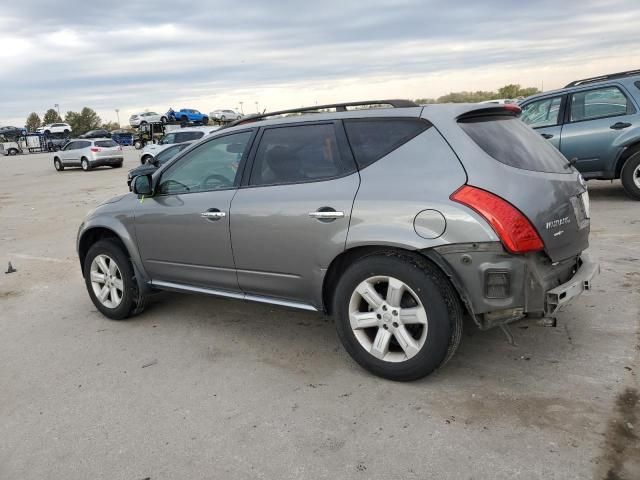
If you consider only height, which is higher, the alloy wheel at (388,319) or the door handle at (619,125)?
the door handle at (619,125)

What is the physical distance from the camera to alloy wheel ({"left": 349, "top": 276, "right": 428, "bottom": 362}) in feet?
10.8

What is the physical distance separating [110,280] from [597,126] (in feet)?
24.4

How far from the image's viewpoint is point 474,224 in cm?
→ 304

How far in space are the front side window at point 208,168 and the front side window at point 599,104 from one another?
663cm

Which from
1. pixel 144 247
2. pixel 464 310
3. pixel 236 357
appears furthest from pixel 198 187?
pixel 464 310

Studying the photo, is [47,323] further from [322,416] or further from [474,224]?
[474,224]

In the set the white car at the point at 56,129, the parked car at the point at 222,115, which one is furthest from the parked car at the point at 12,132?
the parked car at the point at 222,115

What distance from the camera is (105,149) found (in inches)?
1017

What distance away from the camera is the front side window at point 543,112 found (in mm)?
9000

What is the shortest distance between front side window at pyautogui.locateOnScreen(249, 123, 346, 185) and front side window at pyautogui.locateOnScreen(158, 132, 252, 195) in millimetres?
227

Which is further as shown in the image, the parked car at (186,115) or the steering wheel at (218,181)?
the parked car at (186,115)

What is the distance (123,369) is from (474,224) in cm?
269

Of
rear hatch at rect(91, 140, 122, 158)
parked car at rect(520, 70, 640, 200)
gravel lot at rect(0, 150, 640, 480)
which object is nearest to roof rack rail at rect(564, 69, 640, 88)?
parked car at rect(520, 70, 640, 200)

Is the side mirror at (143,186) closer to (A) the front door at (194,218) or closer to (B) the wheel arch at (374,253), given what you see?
(A) the front door at (194,218)
